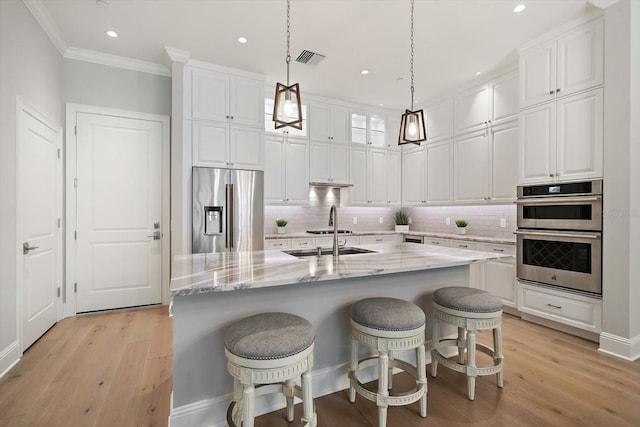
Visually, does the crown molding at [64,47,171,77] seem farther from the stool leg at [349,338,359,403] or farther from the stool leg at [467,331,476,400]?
the stool leg at [467,331,476,400]

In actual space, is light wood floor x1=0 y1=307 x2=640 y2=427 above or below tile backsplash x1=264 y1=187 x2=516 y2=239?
below

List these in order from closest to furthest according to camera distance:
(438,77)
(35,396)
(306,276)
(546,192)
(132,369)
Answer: (306,276), (35,396), (132,369), (546,192), (438,77)

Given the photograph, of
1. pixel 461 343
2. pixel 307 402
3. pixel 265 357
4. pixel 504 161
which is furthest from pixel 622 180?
pixel 265 357

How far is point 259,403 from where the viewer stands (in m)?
1.81

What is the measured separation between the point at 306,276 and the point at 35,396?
204cm

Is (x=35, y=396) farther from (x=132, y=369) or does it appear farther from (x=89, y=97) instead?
(x=89, y=97)

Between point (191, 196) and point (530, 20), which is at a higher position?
point (530, 20)

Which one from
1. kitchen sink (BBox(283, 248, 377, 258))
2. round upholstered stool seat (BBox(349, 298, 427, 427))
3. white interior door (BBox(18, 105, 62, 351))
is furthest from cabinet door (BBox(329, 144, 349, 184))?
white interior door (BBox(18, 105, 62, 351))

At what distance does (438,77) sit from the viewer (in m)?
4.05

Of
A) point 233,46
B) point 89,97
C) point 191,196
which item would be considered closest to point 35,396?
point 191,196

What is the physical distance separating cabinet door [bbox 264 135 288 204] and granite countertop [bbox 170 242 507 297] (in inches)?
85.8

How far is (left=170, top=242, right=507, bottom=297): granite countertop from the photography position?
141 cm

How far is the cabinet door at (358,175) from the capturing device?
500 centimetres

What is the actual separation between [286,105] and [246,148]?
81.3 inches
